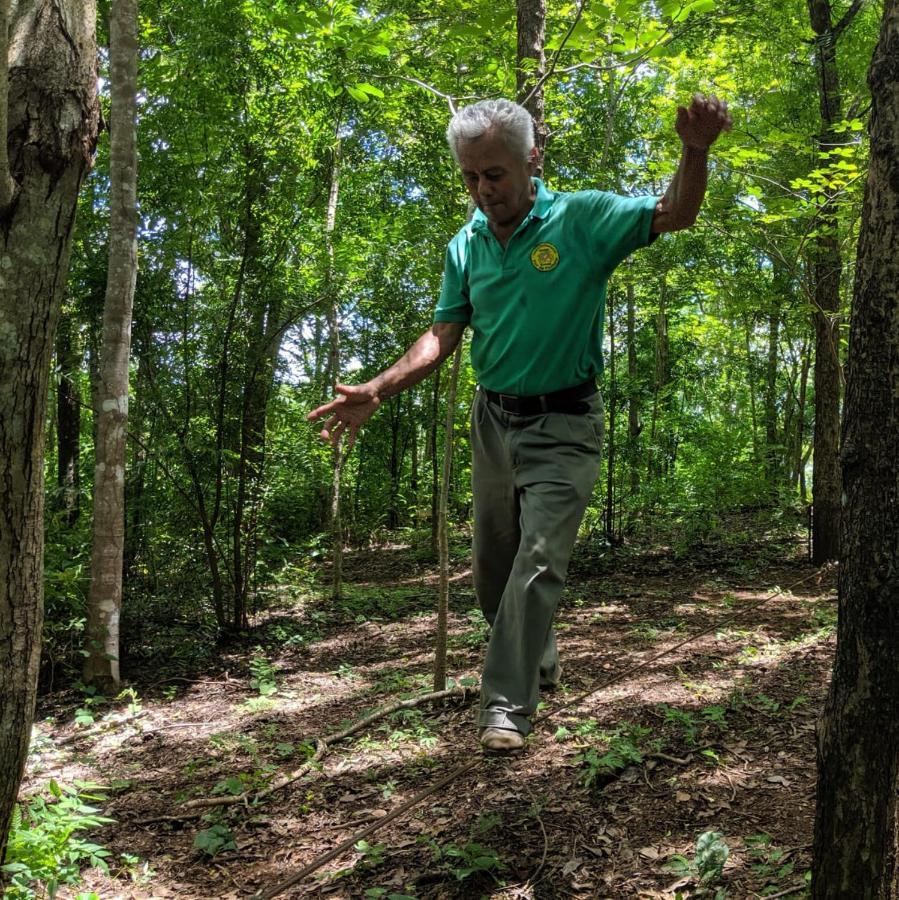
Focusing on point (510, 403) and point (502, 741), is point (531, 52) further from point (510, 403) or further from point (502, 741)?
point (502, 741)

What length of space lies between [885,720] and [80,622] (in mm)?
5606

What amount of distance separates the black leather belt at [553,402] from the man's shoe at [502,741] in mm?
1173

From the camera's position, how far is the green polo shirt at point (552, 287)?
111 inches

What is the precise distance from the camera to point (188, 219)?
674cm

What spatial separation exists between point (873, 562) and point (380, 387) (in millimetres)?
1803

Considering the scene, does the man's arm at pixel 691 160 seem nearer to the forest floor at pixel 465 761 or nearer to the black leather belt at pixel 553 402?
the black leather belt at pixel 553 402

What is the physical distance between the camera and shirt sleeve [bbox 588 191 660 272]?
270 cm

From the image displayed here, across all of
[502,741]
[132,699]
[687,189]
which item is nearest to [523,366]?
[687,189]

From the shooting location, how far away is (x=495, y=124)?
2703 millimetres

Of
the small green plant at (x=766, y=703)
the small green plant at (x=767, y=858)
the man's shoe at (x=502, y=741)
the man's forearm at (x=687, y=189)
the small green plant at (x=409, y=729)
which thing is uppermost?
the man's forearm at (x=687, y=189)

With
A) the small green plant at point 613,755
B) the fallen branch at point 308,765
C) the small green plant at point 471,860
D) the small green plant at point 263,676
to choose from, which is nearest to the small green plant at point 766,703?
the small green plant at point 613,755

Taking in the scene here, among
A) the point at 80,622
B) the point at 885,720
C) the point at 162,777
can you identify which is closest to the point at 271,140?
the point at 80,622

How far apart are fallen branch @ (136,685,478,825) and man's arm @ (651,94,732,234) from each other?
10.3 feet

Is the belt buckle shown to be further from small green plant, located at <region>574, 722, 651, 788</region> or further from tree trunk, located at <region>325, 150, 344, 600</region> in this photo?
tree trunk, located at <region>325, 150, 344, 600</region>
